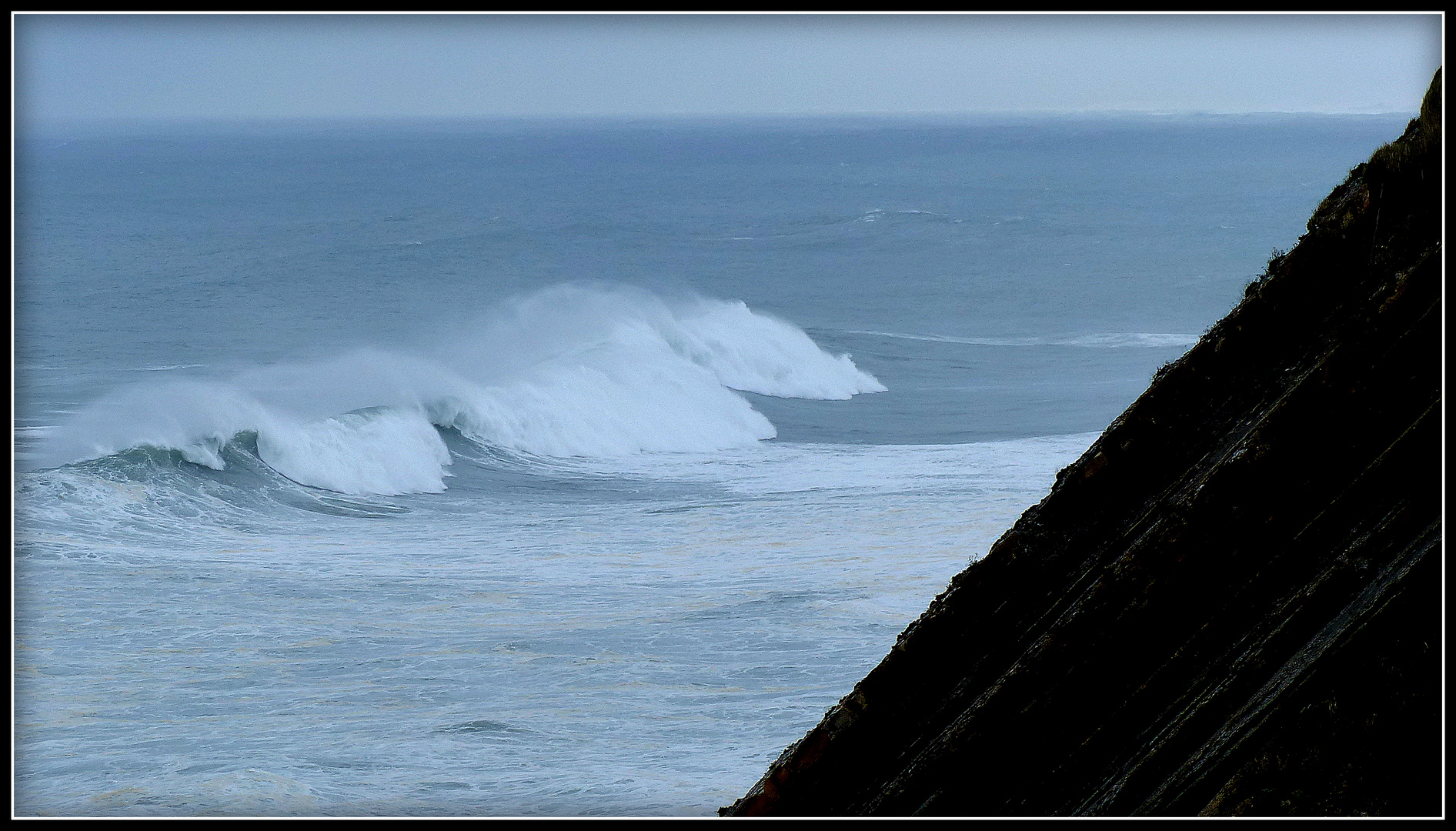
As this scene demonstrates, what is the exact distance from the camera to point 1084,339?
3556 cm

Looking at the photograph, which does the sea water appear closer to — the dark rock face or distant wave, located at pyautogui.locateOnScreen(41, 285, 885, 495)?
distant wave, located at pyautogui.locateOnScreen(41, 285, 885, 495)

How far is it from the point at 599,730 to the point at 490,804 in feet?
4.12

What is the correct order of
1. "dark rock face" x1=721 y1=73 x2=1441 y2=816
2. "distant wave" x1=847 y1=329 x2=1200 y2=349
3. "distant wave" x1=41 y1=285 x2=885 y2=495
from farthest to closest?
"distant wave" x1=847 y1=329 x2=1200 y2=349 < "distant wave" x1=41 y1=285 x2=885 y2=495 < "dark rock face" x1=721 y1=73 x2=1441 y2=816

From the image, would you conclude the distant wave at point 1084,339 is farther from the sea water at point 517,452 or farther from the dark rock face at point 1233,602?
the dark rock face at point 1233,602

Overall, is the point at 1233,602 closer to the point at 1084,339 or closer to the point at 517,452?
the point at 517,452

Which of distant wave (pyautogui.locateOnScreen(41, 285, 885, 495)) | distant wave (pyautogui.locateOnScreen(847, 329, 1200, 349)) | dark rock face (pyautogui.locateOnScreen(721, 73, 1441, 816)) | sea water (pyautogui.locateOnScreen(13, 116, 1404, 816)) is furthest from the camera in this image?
distant wave (pyautogui.locateOnScreen(847, 329, 1200, 349))

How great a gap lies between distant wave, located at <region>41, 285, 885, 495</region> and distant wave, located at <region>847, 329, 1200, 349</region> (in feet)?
16.7

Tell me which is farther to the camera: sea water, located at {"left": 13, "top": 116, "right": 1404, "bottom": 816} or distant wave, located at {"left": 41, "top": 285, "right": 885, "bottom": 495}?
distant wave, located at {"left": 41, "top": 285, "right": 885, "bottom": 495}

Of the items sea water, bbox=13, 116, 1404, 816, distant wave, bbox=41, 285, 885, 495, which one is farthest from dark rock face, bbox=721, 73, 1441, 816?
distant wave, bbox=41, 285, 885, 495

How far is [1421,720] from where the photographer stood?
1.93m

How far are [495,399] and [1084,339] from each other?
65.7 feet

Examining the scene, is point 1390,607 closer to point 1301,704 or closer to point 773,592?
point 1301,704

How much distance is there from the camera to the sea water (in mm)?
8711

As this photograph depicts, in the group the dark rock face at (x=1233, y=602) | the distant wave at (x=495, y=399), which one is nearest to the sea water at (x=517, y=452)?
the distant wave at (x=495, y=399)
